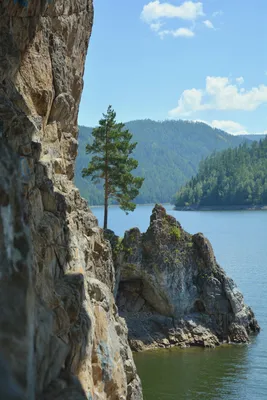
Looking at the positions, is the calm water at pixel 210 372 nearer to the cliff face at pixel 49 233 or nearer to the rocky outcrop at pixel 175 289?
the rocky outcrop at pixel 175 289

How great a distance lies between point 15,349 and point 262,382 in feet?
79.6

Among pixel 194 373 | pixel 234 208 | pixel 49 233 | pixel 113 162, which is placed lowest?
pixel 194 373

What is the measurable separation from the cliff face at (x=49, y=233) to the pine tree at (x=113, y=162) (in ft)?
53.0

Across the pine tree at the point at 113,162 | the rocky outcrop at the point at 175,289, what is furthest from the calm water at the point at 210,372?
the pine tree at the point at 113,162

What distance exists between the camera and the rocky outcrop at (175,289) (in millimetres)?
39688

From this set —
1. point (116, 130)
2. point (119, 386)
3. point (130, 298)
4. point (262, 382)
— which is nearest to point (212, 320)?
point (130, 298)

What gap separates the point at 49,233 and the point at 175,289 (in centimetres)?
2579

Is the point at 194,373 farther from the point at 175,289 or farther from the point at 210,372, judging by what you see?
the point at 175,289

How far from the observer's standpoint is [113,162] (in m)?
42.8

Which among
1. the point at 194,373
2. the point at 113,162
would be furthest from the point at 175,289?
the point at 113,162

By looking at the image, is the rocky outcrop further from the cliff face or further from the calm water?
the cliff face

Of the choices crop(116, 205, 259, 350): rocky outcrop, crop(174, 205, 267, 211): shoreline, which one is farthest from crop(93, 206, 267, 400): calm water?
crop(174, 205, 267, 211): shoreline

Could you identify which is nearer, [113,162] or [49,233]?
[49,233]

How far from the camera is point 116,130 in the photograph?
43500mm
